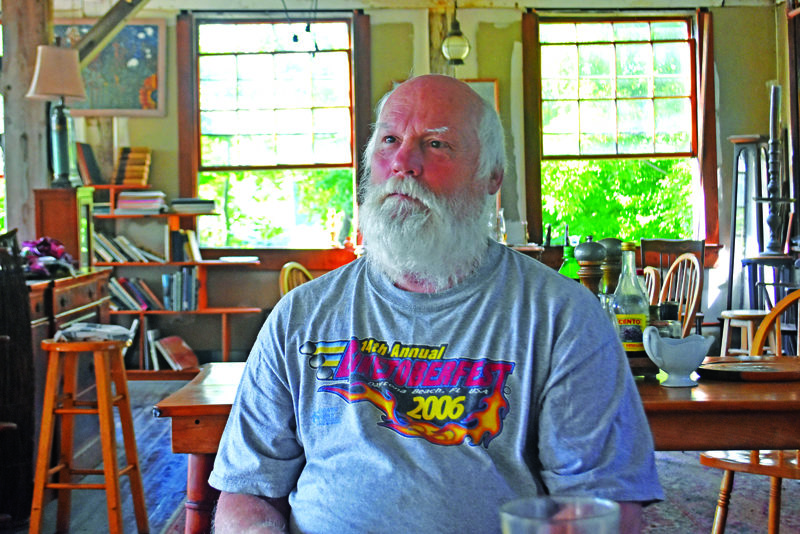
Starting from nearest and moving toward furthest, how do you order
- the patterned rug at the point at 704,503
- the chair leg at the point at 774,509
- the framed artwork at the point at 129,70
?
the chair leg at the point at 774,509 < the patterned rug at the point at 704,503 < the framed artwork at the point at 129,70

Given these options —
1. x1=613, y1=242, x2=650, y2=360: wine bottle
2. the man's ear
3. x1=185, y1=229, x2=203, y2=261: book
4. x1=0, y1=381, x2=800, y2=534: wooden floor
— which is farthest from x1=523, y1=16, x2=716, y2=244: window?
the man's ear

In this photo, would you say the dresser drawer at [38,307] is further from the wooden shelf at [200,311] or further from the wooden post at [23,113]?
the wooden shelf at [200,311]

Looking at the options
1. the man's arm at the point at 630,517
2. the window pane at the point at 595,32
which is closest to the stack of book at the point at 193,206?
the window pane at the point at 595,32

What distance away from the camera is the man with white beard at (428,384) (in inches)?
52.1

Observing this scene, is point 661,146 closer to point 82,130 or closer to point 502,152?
point 82,130

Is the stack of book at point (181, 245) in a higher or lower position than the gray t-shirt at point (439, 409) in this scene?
higher

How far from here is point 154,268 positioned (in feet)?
21.2

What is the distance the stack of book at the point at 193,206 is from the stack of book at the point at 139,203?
13 centimetres

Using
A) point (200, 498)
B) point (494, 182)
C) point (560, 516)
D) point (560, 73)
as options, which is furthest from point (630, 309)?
point (560, 73)

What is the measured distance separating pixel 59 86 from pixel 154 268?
6.08ft

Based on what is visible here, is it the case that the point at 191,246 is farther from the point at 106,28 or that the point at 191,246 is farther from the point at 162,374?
the point at 106,28

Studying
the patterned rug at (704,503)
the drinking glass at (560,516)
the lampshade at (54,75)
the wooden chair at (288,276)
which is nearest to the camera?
the drinking glass at (560,516)

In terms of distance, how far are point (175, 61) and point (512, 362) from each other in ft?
18.8

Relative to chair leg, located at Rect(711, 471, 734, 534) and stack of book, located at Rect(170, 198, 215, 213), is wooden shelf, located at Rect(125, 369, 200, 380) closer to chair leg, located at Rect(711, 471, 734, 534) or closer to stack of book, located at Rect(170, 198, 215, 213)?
stack of book, located at Rect(170, 198, 215, 213)
